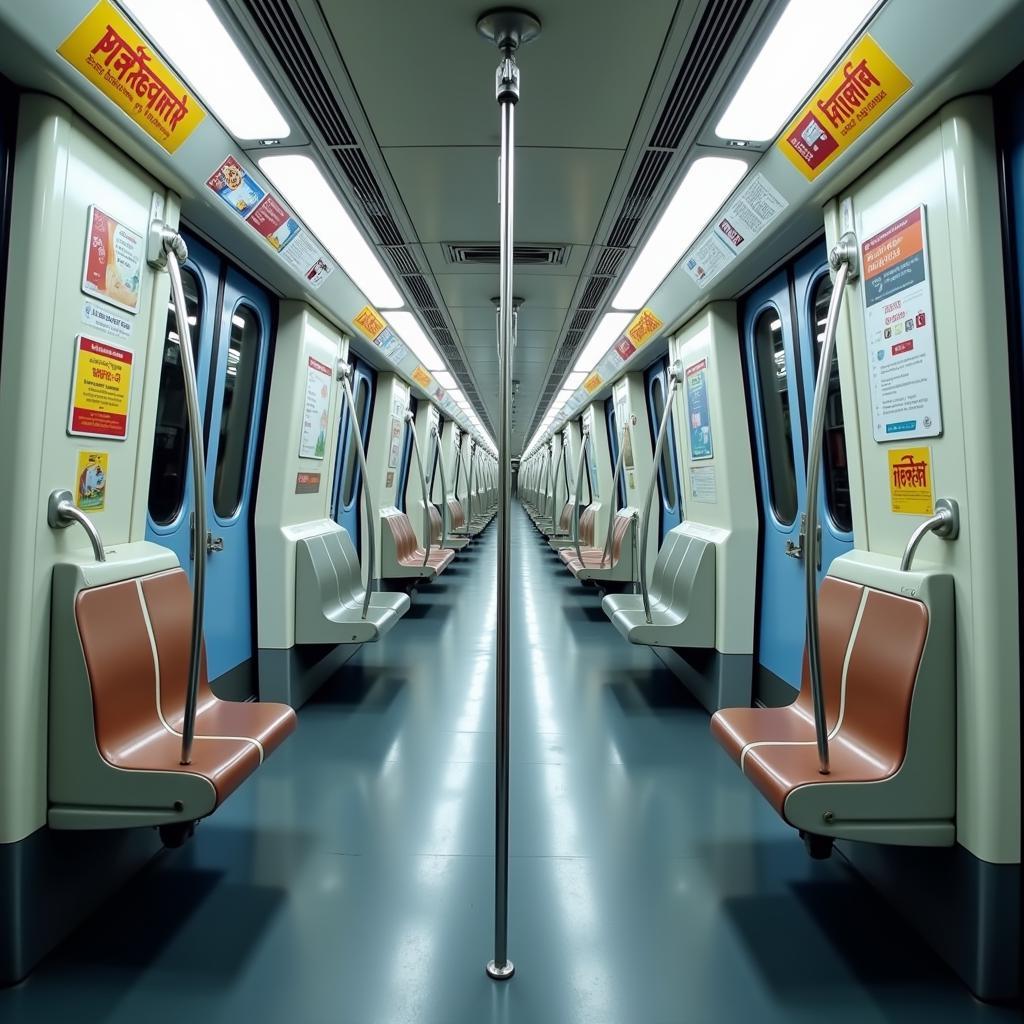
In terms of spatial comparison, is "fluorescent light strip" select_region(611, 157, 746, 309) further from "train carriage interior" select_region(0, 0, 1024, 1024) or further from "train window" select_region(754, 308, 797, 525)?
"train window" select_region(754, 308, 797, 525)

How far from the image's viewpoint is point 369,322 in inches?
198

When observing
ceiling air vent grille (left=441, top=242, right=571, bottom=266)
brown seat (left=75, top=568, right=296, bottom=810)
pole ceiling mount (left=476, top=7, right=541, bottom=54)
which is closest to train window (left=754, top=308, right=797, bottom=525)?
ceiling air vent grille (left=441, top=242, right=571, bottom=266)

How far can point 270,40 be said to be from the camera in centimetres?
207

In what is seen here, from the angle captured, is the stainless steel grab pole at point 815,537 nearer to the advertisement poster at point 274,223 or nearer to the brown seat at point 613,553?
the advertisement poster at point 274,223

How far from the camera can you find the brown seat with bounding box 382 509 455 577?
260 inches

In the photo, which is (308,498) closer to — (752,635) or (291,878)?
(291,878)

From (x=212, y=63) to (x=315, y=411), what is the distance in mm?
2276

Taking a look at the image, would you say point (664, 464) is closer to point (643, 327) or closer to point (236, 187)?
point (643, 327)

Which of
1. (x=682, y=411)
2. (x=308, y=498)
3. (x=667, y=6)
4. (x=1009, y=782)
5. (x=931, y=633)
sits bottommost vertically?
(x=1009, y=782)

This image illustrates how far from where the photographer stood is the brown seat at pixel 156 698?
6.43 feet

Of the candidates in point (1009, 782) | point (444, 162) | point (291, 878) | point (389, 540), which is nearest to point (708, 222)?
point (444, 162)

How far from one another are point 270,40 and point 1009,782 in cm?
305

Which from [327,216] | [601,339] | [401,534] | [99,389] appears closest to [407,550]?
[401,534]

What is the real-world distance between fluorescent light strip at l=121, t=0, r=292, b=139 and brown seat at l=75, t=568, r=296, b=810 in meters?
1.69
